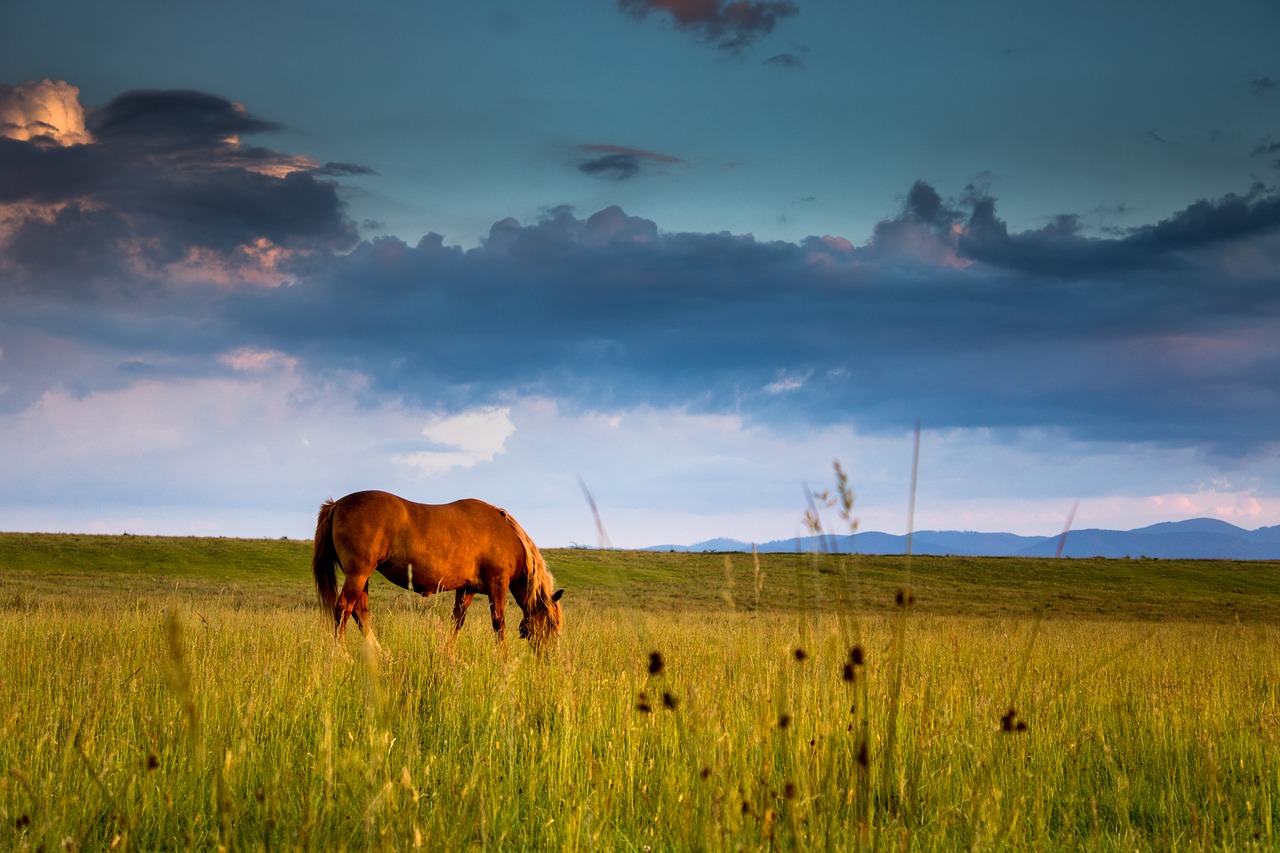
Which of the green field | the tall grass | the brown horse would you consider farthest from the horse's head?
the tall grass

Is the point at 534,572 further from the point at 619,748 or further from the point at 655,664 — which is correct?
the point at 655,664

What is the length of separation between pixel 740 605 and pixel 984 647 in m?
19.6

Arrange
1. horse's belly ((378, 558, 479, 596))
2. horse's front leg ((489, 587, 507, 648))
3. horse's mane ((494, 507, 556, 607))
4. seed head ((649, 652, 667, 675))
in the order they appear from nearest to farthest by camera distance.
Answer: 1. seed head ((649, 652, 667, 675))
2. horse's belly ((378, 558, 479, 596))
3. horse's front leg ((489, 587, 507, 648))
4. horse's mane ((494, 507, 556, 607))

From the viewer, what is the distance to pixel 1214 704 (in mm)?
6941

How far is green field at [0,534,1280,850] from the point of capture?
2.88 m

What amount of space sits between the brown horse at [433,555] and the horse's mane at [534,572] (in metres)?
0.01

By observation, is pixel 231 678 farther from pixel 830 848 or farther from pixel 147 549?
pixel 147 549

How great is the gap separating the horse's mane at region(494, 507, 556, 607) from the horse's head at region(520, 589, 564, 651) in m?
0.11

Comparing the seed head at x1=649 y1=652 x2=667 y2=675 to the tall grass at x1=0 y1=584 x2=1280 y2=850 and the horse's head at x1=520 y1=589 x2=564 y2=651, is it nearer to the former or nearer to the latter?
the tall grass at x1=0 y1=584 x2=1280 y2=850

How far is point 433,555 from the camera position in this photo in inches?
417

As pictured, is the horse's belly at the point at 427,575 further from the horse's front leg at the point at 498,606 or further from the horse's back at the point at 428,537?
the horse's front leg at the point at 498,606

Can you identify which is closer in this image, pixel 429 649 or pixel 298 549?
pixel 429 649

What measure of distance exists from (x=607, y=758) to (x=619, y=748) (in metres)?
0.08

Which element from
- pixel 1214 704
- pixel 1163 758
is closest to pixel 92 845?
pixel 1163 758
